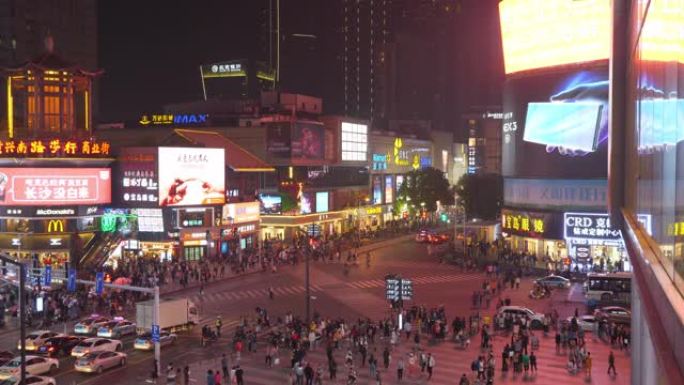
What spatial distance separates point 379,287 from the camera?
5100 centimetres

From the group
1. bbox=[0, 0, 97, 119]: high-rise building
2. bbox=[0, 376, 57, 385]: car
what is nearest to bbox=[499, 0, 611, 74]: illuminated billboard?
bbox=[0, 0, 97, 119]: high-rise building

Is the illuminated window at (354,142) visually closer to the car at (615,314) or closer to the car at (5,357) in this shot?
the car at (615,314)

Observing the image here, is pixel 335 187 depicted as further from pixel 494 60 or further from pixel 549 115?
pixel 494 60

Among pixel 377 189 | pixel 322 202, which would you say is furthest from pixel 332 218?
pixel 377 189

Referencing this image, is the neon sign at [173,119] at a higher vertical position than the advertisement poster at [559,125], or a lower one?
higher

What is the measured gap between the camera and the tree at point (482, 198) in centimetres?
9369

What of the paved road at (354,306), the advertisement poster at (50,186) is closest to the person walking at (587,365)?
the paved road at (354,306)

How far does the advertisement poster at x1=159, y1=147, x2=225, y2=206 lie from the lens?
61500 mm

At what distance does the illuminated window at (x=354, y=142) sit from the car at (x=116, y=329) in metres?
51.7

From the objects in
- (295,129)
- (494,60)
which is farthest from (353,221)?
(494,60)

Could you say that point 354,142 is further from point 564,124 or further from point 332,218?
point 564,124

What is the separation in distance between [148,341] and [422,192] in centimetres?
6838

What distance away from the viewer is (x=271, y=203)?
249ft

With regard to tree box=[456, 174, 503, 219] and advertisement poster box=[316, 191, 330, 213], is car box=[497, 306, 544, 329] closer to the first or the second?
advertisement poster box=[316, 191, 330, 213]
